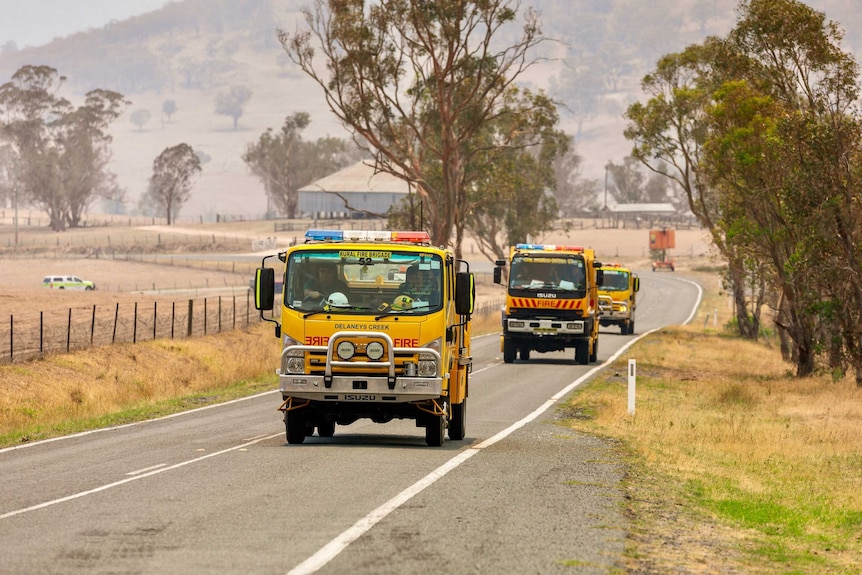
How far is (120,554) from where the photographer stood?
9555 millimetres

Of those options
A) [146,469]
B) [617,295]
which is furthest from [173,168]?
[146,469]

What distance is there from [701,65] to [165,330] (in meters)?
24.2

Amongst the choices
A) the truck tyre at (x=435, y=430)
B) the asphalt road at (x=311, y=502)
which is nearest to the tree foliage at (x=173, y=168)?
the asphalt road at (x=311, y=502)

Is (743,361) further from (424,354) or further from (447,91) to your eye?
(424,354)

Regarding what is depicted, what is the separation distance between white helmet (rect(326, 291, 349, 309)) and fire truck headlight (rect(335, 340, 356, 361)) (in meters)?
0.50

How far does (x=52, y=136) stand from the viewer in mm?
162000

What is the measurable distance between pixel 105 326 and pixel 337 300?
33072mm

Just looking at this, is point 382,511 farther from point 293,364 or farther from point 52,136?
point 52,136

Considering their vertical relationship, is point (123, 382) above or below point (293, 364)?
below

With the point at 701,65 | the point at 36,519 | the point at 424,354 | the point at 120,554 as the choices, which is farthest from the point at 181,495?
the point at 701,65

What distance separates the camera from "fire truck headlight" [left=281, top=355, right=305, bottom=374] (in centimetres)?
1620

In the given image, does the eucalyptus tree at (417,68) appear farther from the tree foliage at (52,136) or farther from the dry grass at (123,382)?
the tree foliage at (52,136)

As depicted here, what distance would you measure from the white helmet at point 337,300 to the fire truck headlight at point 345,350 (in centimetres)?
50

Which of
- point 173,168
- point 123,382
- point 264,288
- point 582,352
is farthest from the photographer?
point 173,168
